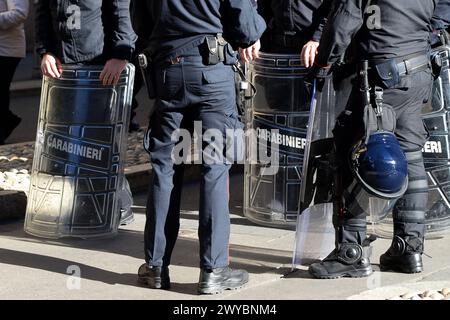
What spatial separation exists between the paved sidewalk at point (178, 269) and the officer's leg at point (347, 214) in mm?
74

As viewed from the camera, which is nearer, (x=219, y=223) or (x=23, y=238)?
(x=219, y=223)

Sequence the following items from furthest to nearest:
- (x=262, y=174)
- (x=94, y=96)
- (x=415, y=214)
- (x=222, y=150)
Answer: (x=262, y=174), (x=94, y=96), (x=415, y=214), (x=222, y=150)

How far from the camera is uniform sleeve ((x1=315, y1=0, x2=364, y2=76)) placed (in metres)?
5.77

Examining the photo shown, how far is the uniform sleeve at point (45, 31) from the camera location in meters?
6.99

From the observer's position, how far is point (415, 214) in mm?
6129

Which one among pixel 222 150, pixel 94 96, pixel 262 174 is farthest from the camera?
pixel 262 174

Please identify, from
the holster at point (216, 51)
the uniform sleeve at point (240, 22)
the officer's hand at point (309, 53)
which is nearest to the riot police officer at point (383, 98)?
the uniform sleeve at point (240, 22)

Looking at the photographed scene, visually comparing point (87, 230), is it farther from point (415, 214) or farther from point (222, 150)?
point (415, 214)

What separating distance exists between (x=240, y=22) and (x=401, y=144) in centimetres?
118

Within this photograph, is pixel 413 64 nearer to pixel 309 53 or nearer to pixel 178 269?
pixel 309 53

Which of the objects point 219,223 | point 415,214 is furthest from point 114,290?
point 415,214

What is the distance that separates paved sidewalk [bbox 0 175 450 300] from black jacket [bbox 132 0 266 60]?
1.30 meters

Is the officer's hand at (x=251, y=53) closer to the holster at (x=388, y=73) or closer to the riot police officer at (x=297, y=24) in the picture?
the riot police officer at (x=297, y=24)

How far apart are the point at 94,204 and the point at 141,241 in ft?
1.30
